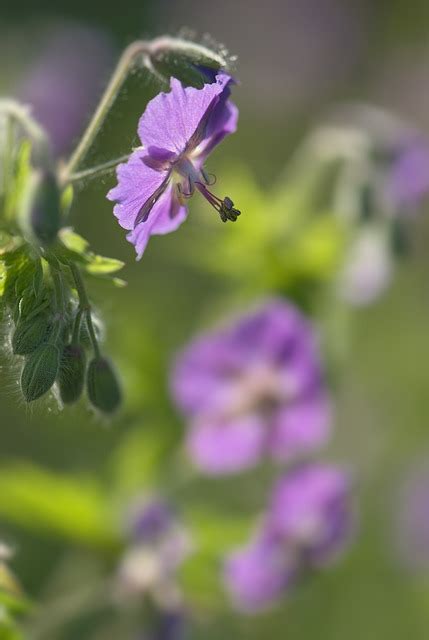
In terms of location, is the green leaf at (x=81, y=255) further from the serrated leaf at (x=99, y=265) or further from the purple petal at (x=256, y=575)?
the purple petal at (x=256, y=575)

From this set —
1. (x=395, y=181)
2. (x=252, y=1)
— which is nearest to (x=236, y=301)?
(x=395, y=181)

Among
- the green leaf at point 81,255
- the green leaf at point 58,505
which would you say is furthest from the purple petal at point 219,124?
the green leaf at point 58,505

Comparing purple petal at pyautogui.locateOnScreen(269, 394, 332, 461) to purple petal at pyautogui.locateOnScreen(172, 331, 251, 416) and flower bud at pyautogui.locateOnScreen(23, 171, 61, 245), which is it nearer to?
purple petal at pyautogui.locateOnScreen(172, 331, 251, 416)

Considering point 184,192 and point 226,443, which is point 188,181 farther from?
point 226,443

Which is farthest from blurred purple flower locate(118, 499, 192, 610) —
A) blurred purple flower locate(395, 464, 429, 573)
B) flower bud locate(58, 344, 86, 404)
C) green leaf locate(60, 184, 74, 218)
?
blurred purple flower locate(395, 464, 429, 573)

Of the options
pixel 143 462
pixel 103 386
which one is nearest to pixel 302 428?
pixel 143 462

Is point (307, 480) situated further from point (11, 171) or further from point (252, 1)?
point (252, 1)
